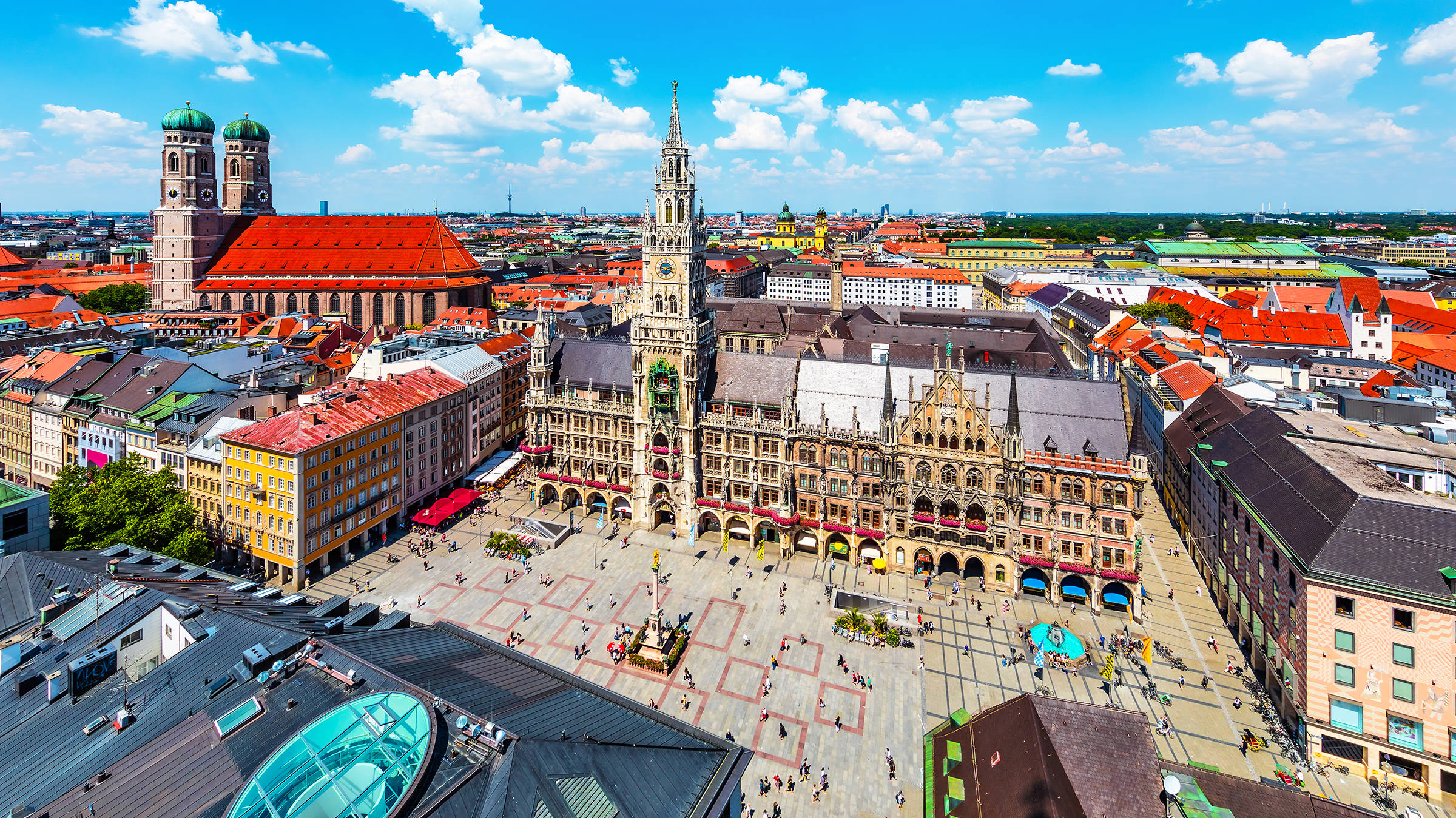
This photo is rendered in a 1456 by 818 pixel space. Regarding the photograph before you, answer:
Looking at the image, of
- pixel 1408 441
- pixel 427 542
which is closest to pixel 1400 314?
pixel 1408 441

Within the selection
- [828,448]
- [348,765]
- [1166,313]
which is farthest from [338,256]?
[1166,313]

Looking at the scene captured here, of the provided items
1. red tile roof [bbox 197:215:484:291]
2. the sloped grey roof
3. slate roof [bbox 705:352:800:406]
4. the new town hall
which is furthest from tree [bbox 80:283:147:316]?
the sloped grey roof

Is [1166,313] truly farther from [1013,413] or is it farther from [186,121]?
[186,121]

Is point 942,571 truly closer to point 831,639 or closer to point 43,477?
point 831,639

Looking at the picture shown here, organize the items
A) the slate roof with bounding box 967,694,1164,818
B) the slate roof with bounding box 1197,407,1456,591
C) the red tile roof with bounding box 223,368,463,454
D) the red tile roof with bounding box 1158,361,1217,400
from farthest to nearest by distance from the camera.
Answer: the red tile roof with bounding box 1158,361,1217,400 < the red tile roof with bounding box 223,368,463,454 < the slate roof with bounding box 1197,407,1456,591 < the slate roof with bounding box 967,694,1164,818

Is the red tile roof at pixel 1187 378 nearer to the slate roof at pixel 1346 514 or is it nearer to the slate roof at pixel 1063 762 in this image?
the slate roof at pixel 1346 514

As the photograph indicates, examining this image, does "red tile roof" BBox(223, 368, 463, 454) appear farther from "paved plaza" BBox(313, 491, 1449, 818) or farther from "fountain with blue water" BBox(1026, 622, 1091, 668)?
"fountain with blue water" BBox(1026, 622, 1091, 668)

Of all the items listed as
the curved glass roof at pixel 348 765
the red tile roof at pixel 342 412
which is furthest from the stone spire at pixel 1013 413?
the red tile roof at pixel 342 412
